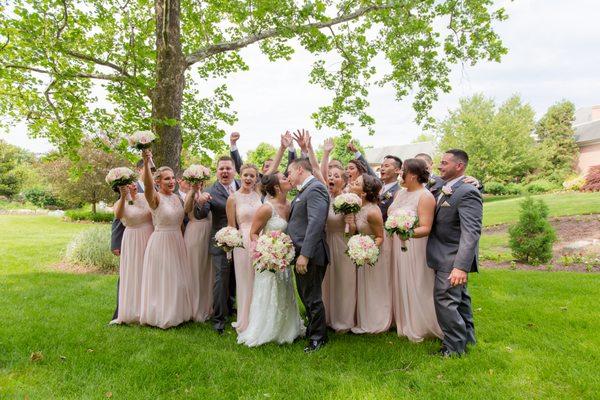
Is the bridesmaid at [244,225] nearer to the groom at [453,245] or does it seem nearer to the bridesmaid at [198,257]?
the bridesmaid at [198,257]

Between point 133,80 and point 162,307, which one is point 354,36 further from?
point 162,307

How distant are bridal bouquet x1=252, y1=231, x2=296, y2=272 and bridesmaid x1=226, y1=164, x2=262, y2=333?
0.89 metres

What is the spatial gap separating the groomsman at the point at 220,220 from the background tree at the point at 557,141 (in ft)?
146

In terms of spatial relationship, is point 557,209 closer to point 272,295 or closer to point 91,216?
point 272,295

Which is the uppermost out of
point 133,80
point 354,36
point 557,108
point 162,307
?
point 557,108

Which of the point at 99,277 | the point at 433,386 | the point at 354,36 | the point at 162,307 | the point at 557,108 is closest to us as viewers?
the point at 433,386

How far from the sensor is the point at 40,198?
4503 centimetres

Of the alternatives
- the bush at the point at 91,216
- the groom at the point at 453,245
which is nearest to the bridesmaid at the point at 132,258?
the groom at the point at 453,245

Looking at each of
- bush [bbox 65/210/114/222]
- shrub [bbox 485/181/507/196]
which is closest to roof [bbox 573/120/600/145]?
shrub [bbox 485/181/507/196]

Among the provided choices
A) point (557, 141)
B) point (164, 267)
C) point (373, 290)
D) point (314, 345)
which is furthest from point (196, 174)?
point (557, 141)

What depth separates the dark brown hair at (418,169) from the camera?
5275 millimetres

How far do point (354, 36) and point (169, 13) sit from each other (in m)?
7.12

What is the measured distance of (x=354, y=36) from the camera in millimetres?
13648

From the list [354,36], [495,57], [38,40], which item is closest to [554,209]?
[495,57]
